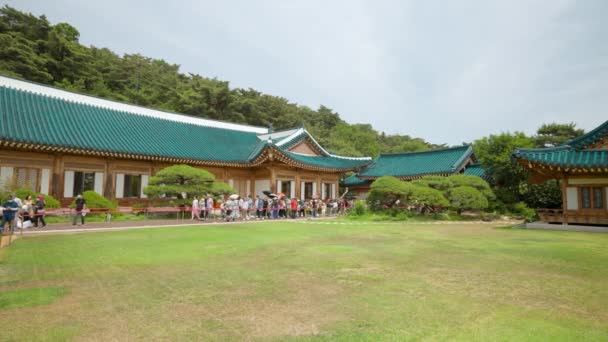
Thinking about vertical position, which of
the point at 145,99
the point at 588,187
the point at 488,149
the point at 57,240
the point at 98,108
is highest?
the point at 145,99

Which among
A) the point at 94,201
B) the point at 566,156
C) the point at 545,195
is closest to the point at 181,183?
the point at 94,201

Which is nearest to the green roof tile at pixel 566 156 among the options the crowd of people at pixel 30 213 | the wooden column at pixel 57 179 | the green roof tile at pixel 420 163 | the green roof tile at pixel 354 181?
the green roof tile at pixel 420 163

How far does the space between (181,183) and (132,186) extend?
399cm

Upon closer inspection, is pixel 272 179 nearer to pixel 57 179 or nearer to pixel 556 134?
pixel 57 179

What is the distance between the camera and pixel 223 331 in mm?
3590

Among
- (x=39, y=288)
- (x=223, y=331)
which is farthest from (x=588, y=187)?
(x=39, y=288)

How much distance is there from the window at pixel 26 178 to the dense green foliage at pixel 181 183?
5.20 metres

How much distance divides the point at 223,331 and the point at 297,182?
22349 millimetres

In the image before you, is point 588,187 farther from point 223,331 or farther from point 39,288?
point 39,288

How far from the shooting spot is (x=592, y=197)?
628 inches

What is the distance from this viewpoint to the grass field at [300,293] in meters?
3.62

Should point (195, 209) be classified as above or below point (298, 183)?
below

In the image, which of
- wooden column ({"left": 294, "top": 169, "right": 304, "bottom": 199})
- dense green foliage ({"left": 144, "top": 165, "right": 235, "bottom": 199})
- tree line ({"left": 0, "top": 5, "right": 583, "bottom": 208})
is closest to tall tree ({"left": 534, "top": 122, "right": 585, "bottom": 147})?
tree line ({"left": 0, "top": 5, "right": 583, "bottom": 208})

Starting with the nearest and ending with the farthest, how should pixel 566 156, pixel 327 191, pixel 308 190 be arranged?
pixel 566 156, pixel 308 190, pixel 327 191
